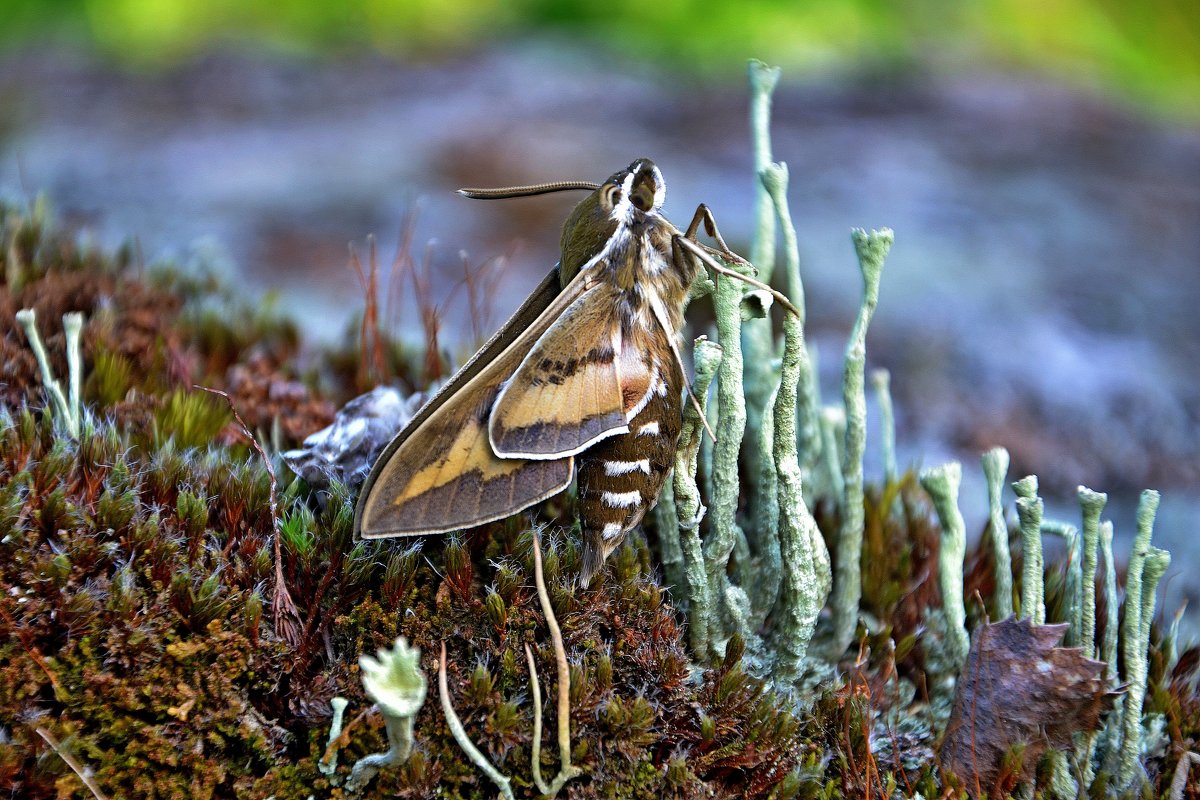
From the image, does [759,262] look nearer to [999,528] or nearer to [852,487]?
[852,487]

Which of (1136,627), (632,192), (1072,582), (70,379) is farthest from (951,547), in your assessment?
(70,379)

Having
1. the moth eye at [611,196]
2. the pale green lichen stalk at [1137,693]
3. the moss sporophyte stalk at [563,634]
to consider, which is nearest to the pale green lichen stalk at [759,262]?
the moss sporophyte stalk at [563,634]

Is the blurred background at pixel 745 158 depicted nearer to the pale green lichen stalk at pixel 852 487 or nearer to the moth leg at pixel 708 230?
the pale green lichen stalk at pixel 852 487

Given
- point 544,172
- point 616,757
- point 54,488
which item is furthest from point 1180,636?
point 544,172

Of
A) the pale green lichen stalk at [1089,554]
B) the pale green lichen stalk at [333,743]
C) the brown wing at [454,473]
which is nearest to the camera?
the pale green lichen stalk at [333,743]

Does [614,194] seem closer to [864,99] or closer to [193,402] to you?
[193,402]

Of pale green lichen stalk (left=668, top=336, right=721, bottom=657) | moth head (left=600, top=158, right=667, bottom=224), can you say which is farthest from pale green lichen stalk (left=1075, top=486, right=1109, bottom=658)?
moth head (left=600, top=158, right=667, bottom=224)

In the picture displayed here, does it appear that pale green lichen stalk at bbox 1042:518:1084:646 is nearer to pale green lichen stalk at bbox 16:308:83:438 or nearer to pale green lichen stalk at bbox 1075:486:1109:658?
pale green lichen stalk at bbox 1075:486:1109:658
